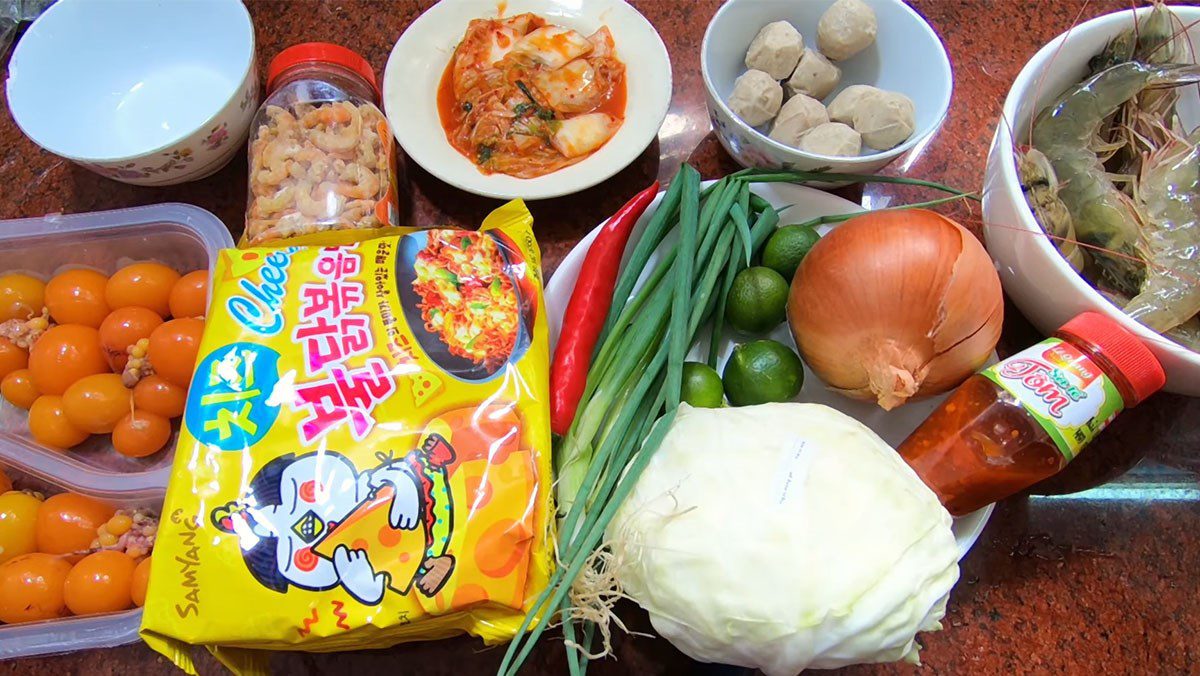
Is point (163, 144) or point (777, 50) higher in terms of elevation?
point (777, 50)

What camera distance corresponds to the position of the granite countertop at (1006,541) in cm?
88

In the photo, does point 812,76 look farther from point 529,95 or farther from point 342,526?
point 342,526

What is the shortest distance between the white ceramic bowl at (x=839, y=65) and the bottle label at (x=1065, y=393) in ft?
1.00

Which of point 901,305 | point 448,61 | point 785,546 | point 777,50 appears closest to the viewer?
point 785,546

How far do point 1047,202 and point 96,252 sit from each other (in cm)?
119

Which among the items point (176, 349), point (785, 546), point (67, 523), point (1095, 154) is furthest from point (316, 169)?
point (1095, 154)

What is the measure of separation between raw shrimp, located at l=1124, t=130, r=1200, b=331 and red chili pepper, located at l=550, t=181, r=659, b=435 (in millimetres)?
566

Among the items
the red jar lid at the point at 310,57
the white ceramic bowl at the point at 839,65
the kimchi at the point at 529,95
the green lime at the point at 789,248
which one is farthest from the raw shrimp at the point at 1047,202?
the red jar lid at the point at 310,57

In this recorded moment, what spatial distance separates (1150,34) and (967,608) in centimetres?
74

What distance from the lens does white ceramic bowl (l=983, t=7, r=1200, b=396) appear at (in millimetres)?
792

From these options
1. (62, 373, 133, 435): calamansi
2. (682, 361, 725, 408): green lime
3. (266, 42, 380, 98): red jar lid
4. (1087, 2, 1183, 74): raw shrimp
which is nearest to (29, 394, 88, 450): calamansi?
(62, 373, 133, 435): calamansi

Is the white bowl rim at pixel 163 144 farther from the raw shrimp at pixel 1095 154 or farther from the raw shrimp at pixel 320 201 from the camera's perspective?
the raw shrimp at pixel 1095 154

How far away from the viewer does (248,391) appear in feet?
2.46

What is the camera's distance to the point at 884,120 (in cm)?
95
